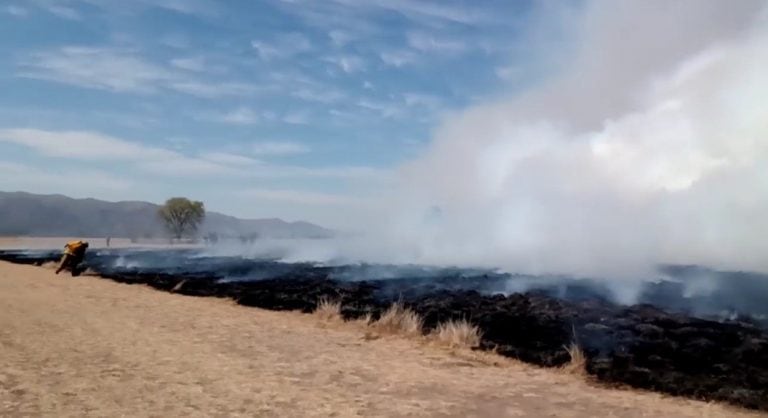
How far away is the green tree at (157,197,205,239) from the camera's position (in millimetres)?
174625

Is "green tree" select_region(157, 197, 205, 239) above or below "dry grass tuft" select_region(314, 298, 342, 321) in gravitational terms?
above

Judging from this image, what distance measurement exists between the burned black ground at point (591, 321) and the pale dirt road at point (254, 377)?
8.24 ft

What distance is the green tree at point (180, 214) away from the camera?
17462 centimetres

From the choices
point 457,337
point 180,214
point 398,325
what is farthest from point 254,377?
point 180,214

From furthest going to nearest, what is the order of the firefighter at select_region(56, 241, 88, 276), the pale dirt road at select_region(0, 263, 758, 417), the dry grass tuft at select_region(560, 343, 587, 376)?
the firefighter at select_region(56, 241, 88, 276) < the dry grass tuft at select_region(560, 343, 587, 376) < the pale dirt road at select_region(0, 263, 758, 417)

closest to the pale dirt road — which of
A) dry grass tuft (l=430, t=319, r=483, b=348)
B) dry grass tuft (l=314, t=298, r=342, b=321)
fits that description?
dry grass tuft (l=430, t=319, r=483, b=348)

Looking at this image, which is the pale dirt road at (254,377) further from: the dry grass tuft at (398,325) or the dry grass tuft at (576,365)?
the dry grass tuft at (398,325)

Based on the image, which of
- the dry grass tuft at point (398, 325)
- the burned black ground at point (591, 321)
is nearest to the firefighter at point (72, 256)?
the burned black ground at point (591, 321)

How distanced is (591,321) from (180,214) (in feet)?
512

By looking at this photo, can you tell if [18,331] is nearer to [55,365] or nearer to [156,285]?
[55,365]

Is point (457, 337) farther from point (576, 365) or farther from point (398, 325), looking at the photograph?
point (576, 365)

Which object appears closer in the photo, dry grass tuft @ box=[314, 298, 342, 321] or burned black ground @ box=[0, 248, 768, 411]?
burned black ground @ box=[0, 248, 768, 411]

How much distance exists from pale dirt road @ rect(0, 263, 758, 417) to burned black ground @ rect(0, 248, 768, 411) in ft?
8.24

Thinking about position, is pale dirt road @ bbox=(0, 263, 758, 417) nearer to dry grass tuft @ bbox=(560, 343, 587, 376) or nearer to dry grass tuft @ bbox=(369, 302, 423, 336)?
dry grass tuft @ bbox=(560, 343, 587, 376)
